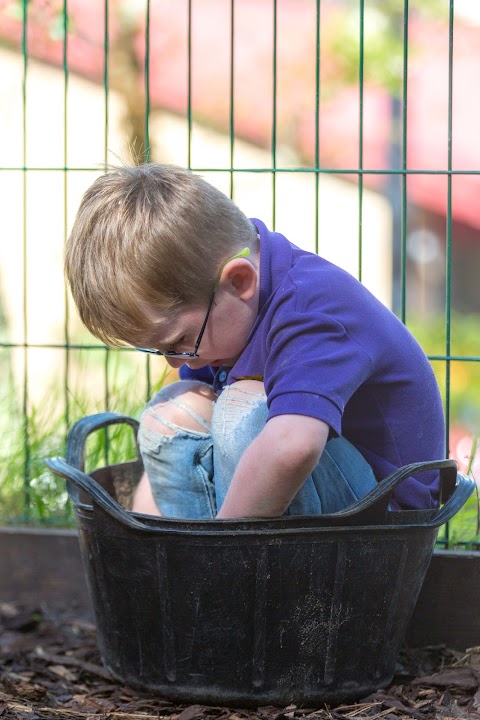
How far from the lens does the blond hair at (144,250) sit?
1642mm

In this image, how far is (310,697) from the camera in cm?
167

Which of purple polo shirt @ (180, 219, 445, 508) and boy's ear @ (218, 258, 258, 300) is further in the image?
boy's ear @ (218, 258, 258, 300)

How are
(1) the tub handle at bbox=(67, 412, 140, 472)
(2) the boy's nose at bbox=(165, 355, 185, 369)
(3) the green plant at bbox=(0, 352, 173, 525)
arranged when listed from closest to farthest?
(2) the boy's nose at bbox=(165, 355, 185, 369), (1) the tub handle at bbox=(67, 412, 140, 472), (3) the green plant at bbox=(0, 352, 173, 525)

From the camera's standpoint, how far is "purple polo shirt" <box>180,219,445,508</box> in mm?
1522

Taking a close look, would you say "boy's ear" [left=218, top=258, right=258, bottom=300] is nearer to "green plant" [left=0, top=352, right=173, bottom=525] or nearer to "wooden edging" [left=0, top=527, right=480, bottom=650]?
"green plant" [left=0, top=352, right=173, bottom=525]

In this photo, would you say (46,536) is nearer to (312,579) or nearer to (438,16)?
(312,579)

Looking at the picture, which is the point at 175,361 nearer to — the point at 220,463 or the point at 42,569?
the point at 220,463

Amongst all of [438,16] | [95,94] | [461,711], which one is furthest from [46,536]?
[438,16]

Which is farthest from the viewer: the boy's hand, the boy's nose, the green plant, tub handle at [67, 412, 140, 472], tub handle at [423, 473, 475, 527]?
the green plant

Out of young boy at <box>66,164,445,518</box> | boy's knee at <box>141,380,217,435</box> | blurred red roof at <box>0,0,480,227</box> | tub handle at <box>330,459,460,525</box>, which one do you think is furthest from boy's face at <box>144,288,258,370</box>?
blurred red roof at <box>0,0,480,227</box>

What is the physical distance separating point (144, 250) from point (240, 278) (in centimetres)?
19

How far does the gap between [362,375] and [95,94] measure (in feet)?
18.4

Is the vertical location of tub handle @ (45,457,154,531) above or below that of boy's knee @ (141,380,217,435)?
below

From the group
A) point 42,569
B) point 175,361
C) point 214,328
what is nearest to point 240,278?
point 214,328
